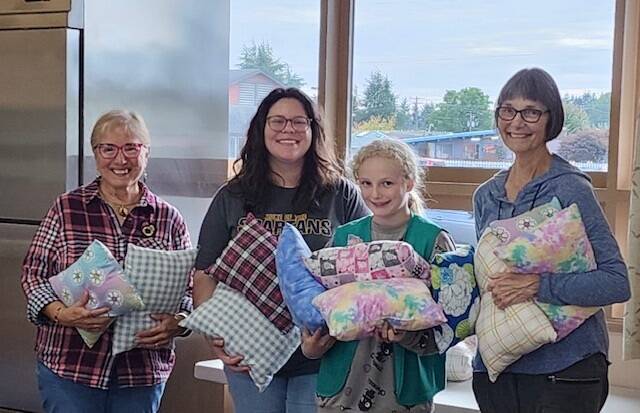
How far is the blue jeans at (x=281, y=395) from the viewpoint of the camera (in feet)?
7.50

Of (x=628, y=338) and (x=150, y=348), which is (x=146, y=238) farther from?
(x=628, y=338)

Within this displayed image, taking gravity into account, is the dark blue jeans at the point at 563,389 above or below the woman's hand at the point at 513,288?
below

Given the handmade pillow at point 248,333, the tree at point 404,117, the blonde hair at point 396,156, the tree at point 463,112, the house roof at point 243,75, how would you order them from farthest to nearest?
1. the house roof at point 243,75
2. the tree at point 404,117
3. the tree at point 463,112
4. the handmade pillow at point 248,333
5. the blonde hair at point 396,156

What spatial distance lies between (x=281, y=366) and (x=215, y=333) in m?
0.18

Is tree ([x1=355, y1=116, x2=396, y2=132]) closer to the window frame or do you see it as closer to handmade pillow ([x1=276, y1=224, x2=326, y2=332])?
the window frame

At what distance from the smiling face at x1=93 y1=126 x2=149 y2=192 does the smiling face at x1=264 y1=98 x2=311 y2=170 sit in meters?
0.36

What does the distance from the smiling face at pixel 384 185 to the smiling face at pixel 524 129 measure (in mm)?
261

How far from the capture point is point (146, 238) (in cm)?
244

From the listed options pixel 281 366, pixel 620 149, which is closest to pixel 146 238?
pixel 281 366

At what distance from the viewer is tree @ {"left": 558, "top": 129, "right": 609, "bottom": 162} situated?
9.53 feet

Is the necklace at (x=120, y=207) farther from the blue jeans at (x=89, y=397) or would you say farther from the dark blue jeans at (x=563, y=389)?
the dark blue jeans at (x=563, y=389)

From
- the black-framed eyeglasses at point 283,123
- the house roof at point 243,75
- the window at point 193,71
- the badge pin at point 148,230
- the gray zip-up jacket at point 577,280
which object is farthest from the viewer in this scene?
the house roof at point 243,75

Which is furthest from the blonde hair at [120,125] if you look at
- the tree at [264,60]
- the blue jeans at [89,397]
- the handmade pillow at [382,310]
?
the tree at [264,60]

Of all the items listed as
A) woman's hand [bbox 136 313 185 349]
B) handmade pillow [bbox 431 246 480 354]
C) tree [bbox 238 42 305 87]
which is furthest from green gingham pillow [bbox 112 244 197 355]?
tree [bbox 238 42 305 87]
